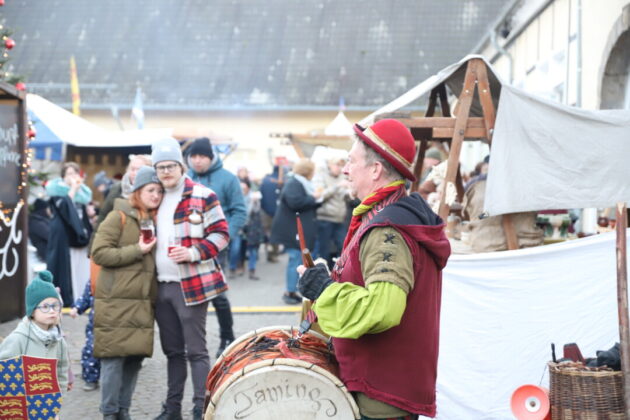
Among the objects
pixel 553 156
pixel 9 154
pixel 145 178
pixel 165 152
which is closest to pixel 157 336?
pixel 9 154

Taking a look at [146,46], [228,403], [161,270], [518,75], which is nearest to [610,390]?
[228,403]

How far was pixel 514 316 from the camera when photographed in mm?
5410

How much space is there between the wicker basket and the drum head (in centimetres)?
173

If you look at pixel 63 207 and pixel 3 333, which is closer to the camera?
pixel 3 333

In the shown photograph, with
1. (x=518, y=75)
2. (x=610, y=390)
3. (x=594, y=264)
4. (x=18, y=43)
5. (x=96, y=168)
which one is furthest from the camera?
(x=18, y=43)

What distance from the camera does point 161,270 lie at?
5535mm

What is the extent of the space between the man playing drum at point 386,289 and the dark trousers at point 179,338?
94.2 inches

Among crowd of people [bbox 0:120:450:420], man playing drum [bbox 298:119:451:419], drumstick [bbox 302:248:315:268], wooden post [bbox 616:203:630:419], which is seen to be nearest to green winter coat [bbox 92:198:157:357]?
Result: crowd of people [bbox 0:120:450:420]

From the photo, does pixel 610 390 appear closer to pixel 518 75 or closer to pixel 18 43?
pixel 518 75

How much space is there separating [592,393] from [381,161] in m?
1.99

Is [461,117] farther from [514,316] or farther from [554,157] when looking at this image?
[514,316]

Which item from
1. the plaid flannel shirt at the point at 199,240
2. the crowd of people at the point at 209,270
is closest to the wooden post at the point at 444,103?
the crowd of people at the point at 209,270

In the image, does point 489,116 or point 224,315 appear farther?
point 224,315

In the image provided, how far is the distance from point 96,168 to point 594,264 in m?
12.6
